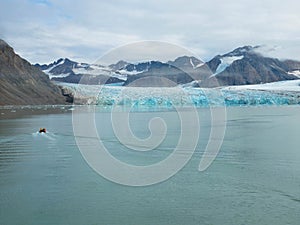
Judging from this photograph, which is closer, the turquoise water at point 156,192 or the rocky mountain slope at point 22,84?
the turquoise water at point 156,192

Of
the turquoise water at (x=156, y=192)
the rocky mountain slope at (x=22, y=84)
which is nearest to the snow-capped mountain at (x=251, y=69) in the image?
the rocky mountain slope at (x=22, y=84)

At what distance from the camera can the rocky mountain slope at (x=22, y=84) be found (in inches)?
2429

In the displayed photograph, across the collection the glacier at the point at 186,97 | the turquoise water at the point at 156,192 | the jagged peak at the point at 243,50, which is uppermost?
the jagged peak at the point at 243,50

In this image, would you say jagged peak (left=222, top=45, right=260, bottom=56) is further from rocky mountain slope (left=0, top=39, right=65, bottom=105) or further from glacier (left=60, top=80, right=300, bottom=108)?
glacier (left=60, top=80, right=300, bottom=108)

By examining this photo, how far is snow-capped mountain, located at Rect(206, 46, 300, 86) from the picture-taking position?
128 m

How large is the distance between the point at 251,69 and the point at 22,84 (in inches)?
3578

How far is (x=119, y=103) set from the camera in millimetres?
50875

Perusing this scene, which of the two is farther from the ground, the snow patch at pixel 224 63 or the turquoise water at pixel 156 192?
the snow patch at pixel 224 63

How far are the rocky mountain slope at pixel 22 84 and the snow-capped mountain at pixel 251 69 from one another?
6080 cm

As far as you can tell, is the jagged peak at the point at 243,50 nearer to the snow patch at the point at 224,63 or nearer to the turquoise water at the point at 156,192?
the snow patch at the point at 224,63

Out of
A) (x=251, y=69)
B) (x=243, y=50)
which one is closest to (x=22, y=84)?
(x=251, y=69)

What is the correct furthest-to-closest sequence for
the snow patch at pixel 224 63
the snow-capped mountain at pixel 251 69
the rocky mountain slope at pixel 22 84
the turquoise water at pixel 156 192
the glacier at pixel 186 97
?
the snow patch at pixel 224 63
the snow-capped mountain at pixel 251 69
the rocky mountain slope at pixel 22 84
the glacier at pixel 186 97
the turquoise water at pixel 156 192

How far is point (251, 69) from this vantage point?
138 meters

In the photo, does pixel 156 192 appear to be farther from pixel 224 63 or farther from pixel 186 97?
pixel 224 63
